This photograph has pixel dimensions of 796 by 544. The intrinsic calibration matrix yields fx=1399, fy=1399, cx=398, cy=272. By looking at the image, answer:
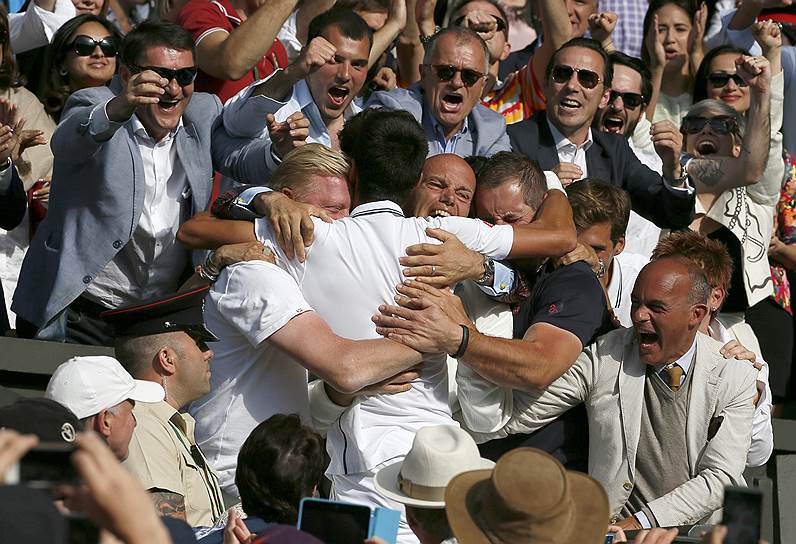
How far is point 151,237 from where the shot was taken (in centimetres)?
629

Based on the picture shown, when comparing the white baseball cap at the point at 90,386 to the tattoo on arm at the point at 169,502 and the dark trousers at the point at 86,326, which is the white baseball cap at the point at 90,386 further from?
the dark trousers at the point at 86,326

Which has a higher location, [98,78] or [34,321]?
[98,78]

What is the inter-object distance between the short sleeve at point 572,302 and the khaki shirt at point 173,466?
53.1 inches

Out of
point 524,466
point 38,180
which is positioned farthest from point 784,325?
point 524,466

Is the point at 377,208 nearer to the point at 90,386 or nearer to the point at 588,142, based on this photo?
the point at 90,386

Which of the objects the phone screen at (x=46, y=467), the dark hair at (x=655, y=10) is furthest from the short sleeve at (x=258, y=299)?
the dark hair at (x=655, y=10)

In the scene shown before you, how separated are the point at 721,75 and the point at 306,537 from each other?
5.27 meters

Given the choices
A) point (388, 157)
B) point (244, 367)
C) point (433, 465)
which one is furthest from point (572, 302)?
point (433, 465)

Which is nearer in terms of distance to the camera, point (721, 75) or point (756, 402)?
point (756, 402)

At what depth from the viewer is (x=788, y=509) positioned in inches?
243

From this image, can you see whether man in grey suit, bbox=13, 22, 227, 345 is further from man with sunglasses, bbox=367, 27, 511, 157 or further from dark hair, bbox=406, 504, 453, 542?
dark hair, bbox=406, 504, 453, 542

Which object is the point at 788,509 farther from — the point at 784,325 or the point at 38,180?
the point at 38,180

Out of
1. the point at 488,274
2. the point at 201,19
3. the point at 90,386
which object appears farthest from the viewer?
the point at 201,19

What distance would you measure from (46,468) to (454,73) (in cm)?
437
